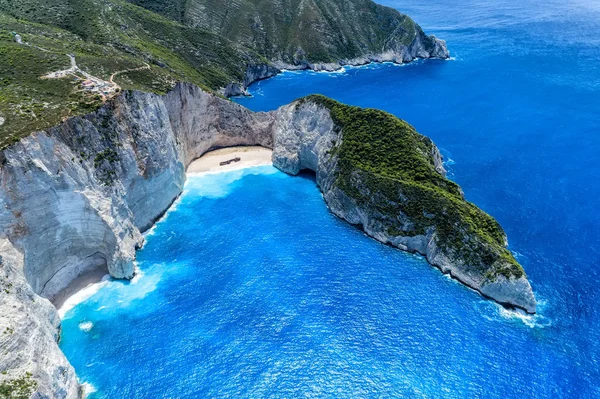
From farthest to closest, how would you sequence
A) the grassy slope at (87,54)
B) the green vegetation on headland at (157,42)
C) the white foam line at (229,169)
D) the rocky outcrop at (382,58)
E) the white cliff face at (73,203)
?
the rocky outcrop at (382,58) < the white foam line at (229,169) < the green vegetation on headland at (157,42) < the grassy slope at (87,54) < the white cliff face at (73,203)

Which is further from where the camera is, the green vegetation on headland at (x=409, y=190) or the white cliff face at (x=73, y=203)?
the green vegetation on headland at (x=409, y=190)

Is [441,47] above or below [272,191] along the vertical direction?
above

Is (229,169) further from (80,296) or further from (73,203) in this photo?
(80,296)

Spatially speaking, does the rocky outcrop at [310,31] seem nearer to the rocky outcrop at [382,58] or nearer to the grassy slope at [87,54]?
the rocky outcrop at [382,58]

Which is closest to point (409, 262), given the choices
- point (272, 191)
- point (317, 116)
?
point (272, 191)

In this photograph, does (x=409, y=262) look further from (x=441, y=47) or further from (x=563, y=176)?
(x=441, y=47)

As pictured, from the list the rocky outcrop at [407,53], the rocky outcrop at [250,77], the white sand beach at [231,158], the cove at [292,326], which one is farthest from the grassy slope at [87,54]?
the rocky outcrop at [407,53]

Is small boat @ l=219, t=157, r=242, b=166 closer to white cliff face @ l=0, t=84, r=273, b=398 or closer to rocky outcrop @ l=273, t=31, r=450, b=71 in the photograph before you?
white cliff face @ l=0, t=84, r=273, b=398
